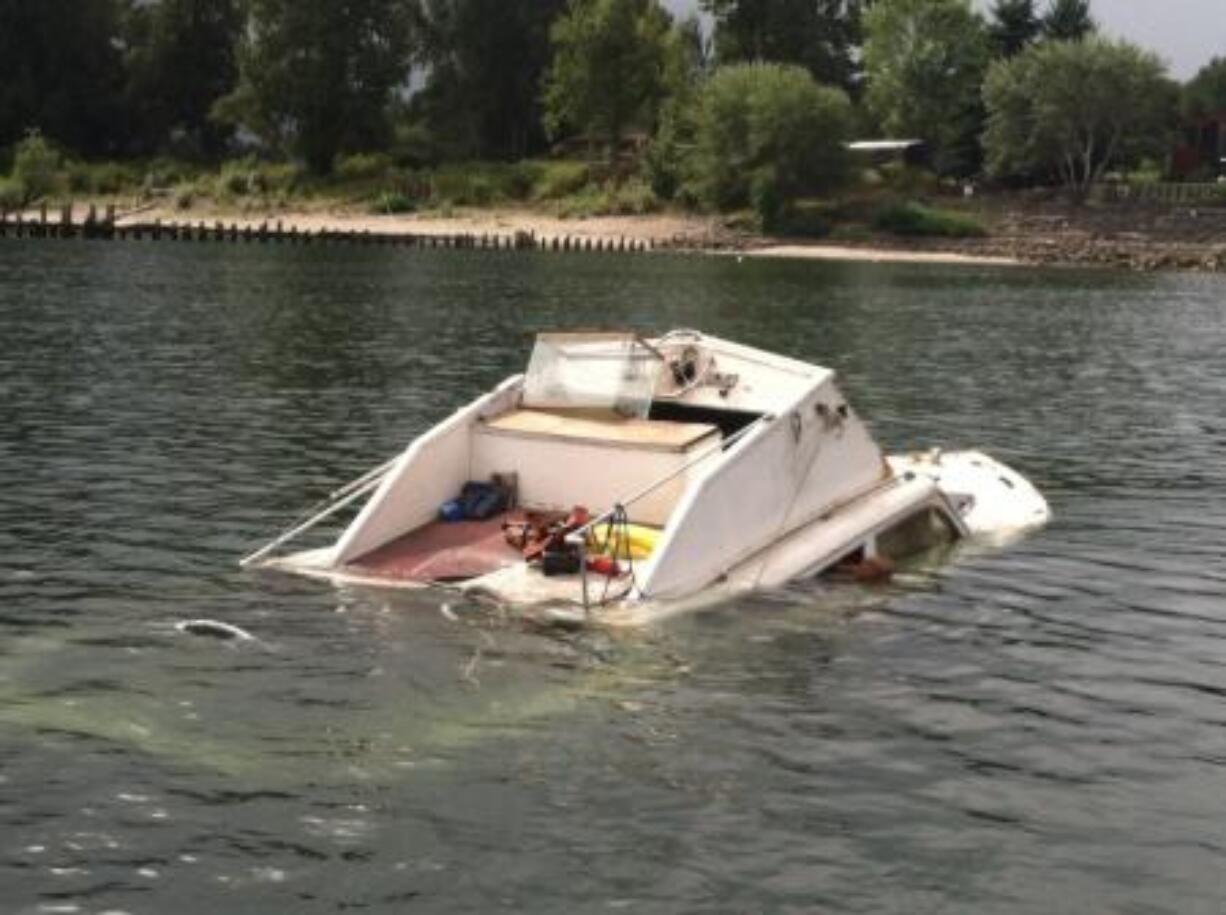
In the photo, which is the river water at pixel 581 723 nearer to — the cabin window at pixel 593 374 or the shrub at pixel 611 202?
the cabin window at pixel 593 374

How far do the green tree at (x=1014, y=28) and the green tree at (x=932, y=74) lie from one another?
19.0ft

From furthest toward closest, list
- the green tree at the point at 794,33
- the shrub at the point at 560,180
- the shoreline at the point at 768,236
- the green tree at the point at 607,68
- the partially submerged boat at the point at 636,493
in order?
the green tree at the point at 794,33 → the shrub at the point at 560,180 → the green tree at the point at 607,68 → the shoreline at the point at 768,236 → the partially submerged boat at the point at 636,493

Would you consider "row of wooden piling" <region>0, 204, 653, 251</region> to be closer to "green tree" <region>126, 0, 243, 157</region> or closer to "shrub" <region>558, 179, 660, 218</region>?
"shrub" <region>558, 179, 660, 218</region>

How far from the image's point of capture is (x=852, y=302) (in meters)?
70.9

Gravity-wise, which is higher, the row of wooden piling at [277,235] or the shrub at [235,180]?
the shrub at [235,180]

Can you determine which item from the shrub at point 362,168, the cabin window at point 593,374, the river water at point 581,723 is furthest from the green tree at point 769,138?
the cabin window at point 593,374

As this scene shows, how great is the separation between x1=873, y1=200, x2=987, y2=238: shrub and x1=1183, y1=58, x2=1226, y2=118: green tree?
32.3 meters

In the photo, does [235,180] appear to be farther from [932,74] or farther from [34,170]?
[932,74]

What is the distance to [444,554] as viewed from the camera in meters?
18.0

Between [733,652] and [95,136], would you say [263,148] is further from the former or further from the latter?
[733,652]

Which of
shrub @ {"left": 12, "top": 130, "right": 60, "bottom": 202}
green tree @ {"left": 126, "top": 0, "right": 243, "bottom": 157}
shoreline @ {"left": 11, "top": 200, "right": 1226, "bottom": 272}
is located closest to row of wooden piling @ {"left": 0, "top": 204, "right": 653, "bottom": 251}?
shoreline @ {"left": 11, "top": 200, "right": 1226, "bottom": 272}

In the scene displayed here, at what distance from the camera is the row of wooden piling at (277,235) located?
115250 millimetres

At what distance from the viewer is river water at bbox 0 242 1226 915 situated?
10.8 metres

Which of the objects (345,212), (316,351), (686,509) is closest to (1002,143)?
(345,212)
